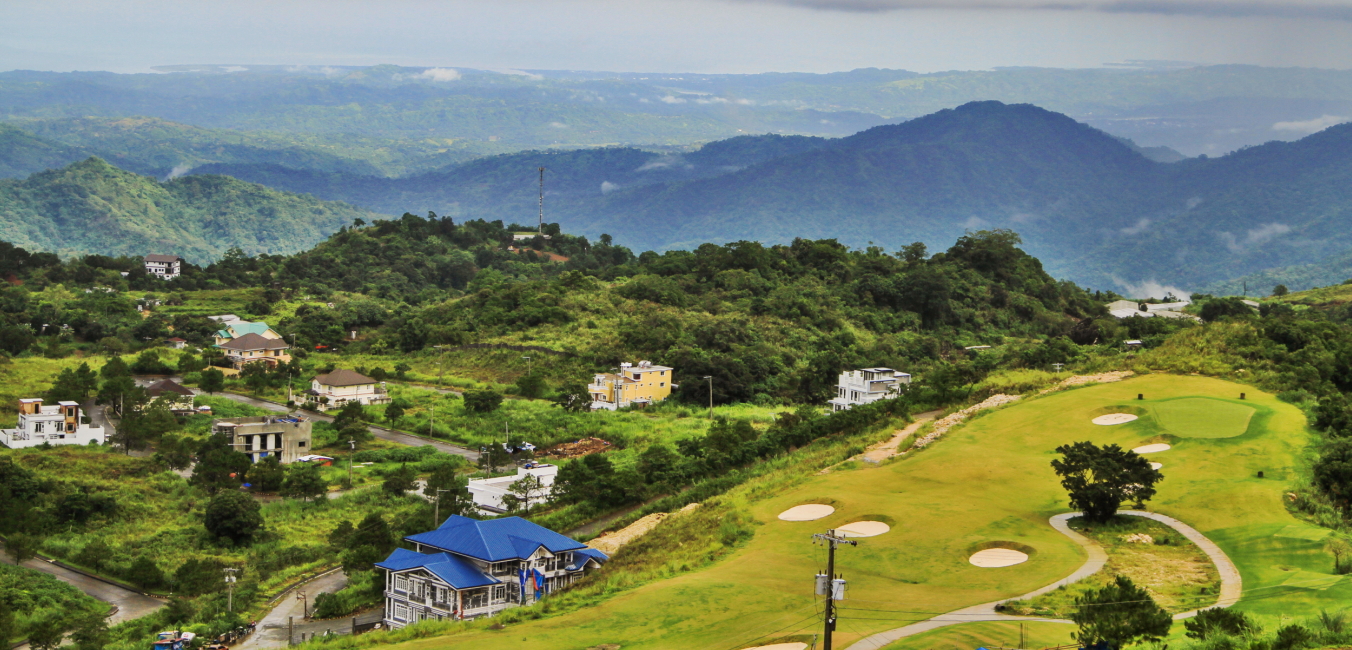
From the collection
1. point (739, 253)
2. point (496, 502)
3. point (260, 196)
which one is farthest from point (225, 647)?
point (260, 196)

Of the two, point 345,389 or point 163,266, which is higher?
point 163,266

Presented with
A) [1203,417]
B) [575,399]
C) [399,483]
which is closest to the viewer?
[1203,417]

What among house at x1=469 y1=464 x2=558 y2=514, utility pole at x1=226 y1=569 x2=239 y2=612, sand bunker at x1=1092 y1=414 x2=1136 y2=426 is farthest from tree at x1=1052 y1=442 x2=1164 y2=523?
utility pole at x1=226 y1=569 x2=239 y2=612

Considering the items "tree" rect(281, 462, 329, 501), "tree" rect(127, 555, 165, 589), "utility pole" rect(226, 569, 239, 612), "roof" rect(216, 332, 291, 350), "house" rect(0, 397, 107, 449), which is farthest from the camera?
"roof" rect(216, 332, 291, 350)

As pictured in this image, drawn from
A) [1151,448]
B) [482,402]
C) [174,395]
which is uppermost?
[1151,448]

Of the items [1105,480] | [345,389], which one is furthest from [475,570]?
[345,389]

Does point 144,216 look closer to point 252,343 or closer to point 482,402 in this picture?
point 252,343

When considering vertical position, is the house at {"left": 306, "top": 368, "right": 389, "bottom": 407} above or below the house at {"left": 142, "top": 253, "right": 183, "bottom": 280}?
below

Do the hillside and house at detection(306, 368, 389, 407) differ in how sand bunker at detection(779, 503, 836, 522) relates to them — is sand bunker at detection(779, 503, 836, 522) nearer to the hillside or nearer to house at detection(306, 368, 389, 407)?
house at detection(306, 368, 389, 407)

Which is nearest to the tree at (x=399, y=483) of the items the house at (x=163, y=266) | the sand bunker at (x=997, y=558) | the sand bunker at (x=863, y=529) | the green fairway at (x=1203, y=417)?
the sand bunker at (x=863, y=529)
